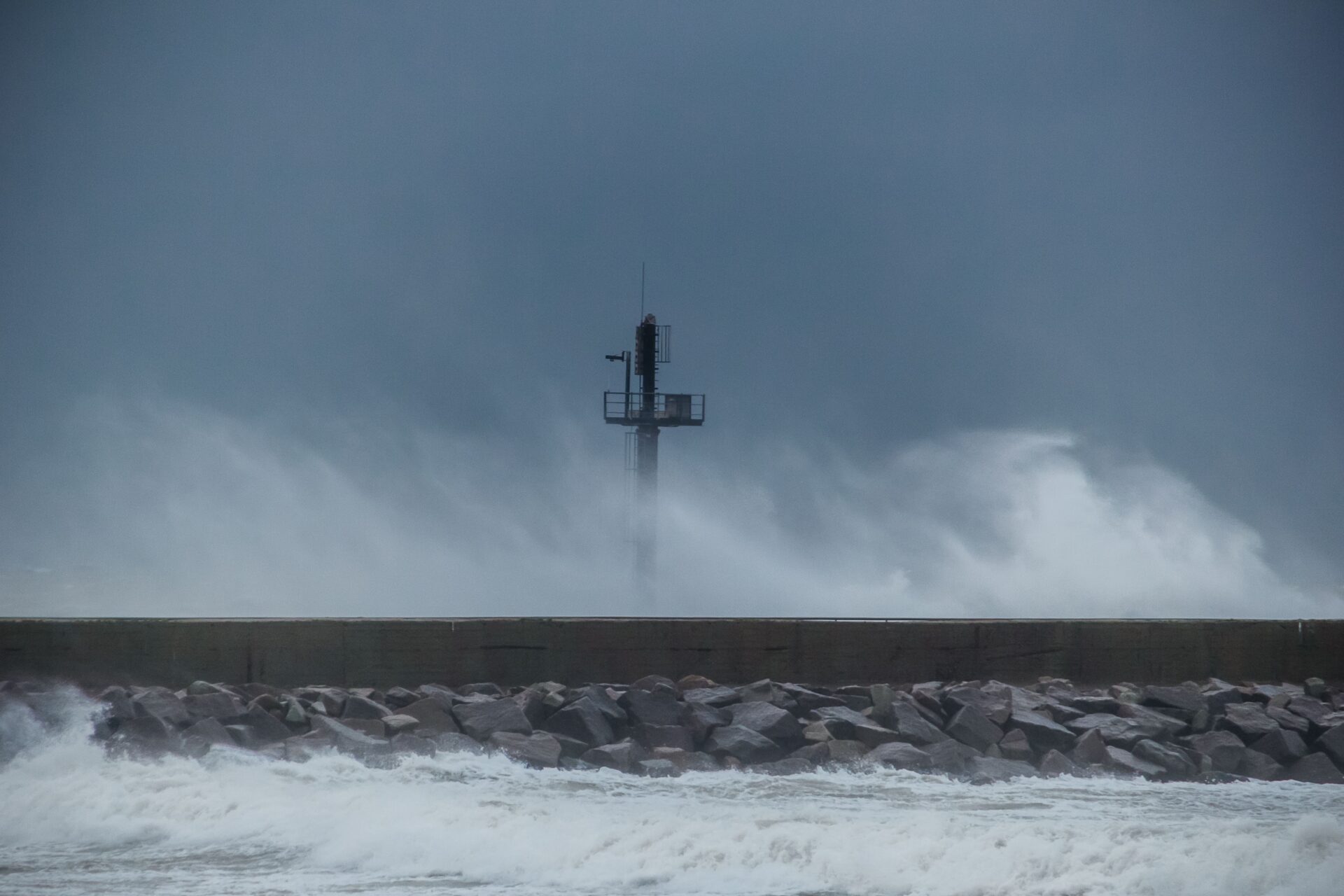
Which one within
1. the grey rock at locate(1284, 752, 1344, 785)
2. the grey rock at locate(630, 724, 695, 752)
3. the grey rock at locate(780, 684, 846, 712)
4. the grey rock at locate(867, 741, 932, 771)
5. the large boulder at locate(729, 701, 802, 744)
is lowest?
the grey rock at locate(1284, 752, 1344, 785)

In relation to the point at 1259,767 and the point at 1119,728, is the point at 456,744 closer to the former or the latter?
the point at 1119,728

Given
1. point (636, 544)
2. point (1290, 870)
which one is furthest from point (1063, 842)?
point (636, 544)

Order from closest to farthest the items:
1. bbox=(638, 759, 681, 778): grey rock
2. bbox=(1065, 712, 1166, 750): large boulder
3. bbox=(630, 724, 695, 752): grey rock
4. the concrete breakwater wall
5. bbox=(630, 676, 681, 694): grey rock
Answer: bbox=(638, 759, 681, 778): grey rock, bbox=(630, 724, 695, 752): grey rock, bbox=(1065, 712, 1166, 750): large boulder, bbox=(630, 676, 681, 694): grey rock, the concrete breakwater wall

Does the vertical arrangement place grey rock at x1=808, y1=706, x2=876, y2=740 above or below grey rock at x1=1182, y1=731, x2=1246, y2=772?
above

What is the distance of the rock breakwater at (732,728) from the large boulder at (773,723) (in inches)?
0.5

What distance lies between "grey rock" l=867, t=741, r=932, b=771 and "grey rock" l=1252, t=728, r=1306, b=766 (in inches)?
103

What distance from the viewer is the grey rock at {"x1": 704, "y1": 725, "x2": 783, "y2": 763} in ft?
28.8

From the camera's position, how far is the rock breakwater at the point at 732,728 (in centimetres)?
872

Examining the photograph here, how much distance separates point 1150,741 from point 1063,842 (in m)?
2.86

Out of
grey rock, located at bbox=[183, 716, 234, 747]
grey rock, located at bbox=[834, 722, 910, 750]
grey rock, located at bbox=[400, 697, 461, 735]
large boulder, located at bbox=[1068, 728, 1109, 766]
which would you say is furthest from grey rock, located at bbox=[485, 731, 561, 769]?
large boulder, located at bbox=[1068, 728, 1109, 766]

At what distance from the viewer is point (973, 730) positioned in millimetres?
9148

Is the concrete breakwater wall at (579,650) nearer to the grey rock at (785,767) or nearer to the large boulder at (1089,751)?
the large boulder at (1089,751)

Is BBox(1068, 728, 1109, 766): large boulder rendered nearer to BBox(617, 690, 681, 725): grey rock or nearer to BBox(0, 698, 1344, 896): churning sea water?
BBox(0, 698, 1344, 896): churning sea water

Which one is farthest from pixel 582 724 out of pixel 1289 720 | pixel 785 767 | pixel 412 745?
pixel 1289 720
